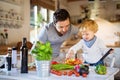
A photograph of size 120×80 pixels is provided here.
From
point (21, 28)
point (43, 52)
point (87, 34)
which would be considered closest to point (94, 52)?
point (87, 34)

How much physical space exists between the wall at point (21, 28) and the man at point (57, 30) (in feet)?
5.55

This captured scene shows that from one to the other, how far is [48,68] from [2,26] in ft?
7.91

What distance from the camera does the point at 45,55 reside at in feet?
4.67

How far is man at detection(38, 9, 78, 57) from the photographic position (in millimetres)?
1874

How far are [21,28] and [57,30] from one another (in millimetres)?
2222

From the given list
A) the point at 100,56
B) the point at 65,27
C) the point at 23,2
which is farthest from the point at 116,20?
the point at 65,27

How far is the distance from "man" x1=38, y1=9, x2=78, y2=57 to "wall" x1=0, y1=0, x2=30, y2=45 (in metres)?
1.69

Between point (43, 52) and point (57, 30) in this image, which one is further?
point (57, 30)

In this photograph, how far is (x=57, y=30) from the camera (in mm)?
2123

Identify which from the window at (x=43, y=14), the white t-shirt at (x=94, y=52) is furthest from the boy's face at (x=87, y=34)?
the window at (x=43, y=14)

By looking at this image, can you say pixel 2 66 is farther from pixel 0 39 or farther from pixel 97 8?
pixel 97 8

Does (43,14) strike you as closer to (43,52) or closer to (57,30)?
(57,30)

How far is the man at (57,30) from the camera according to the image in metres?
1.87

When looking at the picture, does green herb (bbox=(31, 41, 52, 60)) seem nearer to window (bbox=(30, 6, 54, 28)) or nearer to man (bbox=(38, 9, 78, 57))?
man (bbox=(38, 9, 78, 57))
